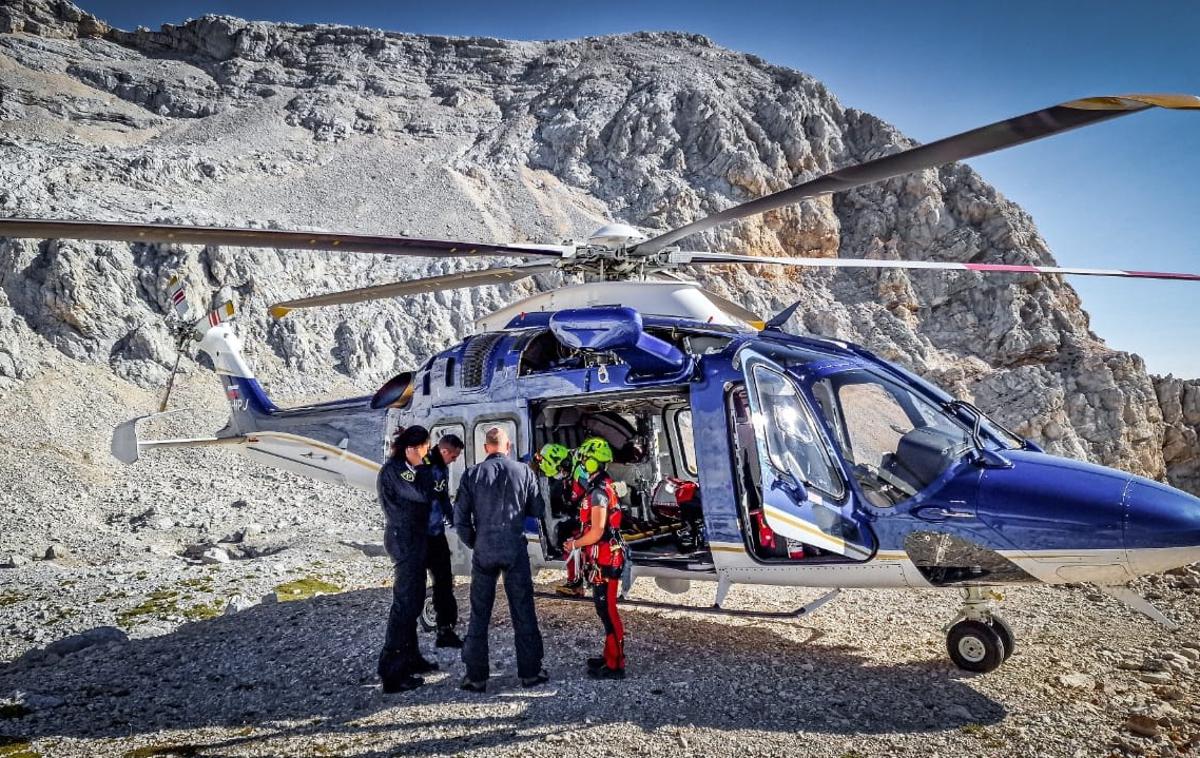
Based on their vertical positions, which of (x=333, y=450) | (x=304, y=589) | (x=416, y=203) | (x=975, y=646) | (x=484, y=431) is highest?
(x=416, y=203)

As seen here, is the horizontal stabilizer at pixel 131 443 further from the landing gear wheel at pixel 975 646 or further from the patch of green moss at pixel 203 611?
the landing gear wheel at pixel 975 646

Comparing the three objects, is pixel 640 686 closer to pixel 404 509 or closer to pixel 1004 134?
pixel 404 509

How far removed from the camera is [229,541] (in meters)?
13.3

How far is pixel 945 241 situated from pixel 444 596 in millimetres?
45830

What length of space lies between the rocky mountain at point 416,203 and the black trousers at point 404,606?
14.5 m

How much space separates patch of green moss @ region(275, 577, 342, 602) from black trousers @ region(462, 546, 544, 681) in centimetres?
354

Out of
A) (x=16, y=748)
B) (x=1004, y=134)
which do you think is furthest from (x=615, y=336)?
(x=16, y=748)

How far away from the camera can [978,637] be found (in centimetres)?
522

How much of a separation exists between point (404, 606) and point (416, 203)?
36.7 meters

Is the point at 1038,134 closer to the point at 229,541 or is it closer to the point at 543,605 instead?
the point at 543,605

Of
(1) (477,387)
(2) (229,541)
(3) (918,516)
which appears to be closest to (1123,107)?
(3) (918,516)

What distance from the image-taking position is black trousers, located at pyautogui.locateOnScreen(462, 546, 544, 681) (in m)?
5.14

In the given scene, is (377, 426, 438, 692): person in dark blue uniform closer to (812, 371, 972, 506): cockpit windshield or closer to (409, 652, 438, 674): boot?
(409, 652, 438, 674): boot

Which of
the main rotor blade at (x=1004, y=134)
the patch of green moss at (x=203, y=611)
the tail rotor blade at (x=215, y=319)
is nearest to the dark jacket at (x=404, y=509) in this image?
the patch of green moss at (x=203, y=611)
